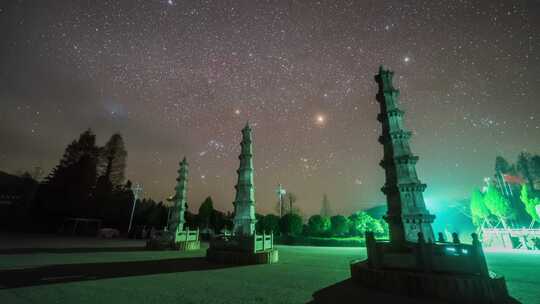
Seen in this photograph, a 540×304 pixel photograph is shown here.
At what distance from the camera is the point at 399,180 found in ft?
40.1

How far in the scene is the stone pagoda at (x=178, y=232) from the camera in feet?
71.1

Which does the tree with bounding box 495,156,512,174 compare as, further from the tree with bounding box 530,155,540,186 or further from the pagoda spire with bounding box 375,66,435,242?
the pagoda spire with bounding box 375,66,435,242

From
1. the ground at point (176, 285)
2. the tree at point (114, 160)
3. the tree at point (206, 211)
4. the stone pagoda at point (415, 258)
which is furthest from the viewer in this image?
the tree at point (114, 160)

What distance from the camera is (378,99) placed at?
48.9 feet

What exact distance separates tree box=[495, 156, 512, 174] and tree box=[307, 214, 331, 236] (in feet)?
168

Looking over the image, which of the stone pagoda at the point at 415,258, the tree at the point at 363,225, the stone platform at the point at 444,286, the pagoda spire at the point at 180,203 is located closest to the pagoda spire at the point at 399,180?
the stone pagoda at the point at 415,258

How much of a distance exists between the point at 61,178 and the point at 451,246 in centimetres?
5934

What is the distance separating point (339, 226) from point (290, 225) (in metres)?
9.04

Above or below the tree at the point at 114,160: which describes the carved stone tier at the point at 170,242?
below

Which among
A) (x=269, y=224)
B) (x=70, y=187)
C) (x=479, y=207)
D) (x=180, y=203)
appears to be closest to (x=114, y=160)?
(x=70, y=187)

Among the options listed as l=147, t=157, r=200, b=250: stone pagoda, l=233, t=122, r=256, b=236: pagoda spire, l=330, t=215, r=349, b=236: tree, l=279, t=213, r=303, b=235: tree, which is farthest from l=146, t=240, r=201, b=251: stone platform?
l=330, t=215, r=349, b=236: tree

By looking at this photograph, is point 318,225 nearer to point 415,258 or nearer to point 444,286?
point 415,258

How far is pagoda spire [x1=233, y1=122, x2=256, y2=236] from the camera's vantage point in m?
17.1

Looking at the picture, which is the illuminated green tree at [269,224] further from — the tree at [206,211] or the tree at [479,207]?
the tree at [479,207]
